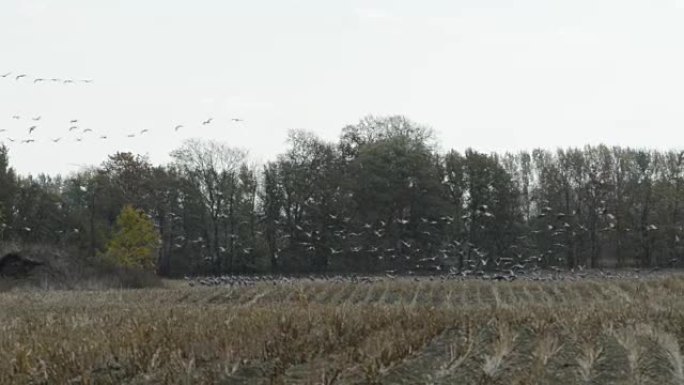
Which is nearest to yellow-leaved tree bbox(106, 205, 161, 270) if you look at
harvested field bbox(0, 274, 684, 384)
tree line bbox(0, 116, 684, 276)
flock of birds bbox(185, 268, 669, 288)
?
tree line bbox(0, 116, 684, 276)

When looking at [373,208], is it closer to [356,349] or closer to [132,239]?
[132,239]

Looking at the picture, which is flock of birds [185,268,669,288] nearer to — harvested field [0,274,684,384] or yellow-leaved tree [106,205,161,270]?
yellow-leaved tree [106,205,161,270]

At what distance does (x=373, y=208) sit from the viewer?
7231cm

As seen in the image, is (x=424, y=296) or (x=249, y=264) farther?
(x=249, y=264)

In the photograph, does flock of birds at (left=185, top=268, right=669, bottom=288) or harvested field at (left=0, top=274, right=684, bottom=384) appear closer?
harvested field at (left=0, top=274, right=684, bottom=384)

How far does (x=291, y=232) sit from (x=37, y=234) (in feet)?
76.7

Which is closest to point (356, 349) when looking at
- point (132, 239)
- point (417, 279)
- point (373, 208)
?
point (417, 279)

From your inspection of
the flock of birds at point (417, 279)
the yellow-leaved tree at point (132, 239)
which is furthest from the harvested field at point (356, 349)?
the yellow-leaved tree at point (132, 239)

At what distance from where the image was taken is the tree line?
70062 millimetres

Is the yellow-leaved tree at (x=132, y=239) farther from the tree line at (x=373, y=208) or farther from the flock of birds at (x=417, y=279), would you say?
the flock of birds at (x=417, y=279)

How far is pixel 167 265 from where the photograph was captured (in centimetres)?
7550

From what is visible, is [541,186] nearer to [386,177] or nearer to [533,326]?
[386,177]

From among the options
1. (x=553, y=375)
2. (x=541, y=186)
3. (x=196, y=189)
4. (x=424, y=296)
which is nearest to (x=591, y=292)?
(x=424, y=296)

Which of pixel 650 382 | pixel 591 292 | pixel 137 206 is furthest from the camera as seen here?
pixel 137 206
